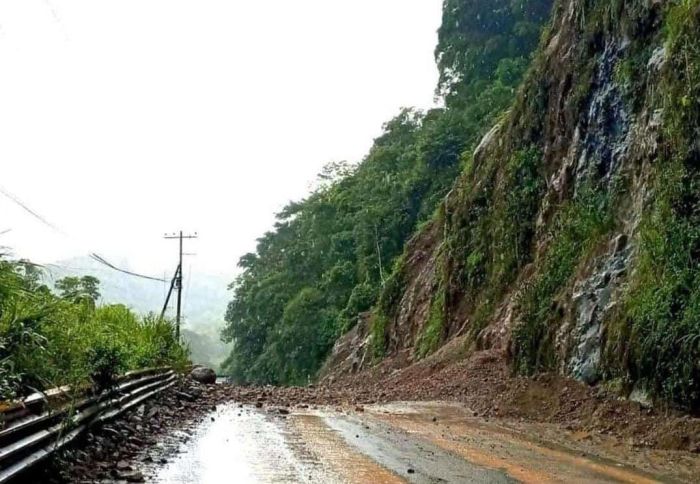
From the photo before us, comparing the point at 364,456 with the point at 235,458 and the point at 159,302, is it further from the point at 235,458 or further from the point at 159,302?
the point at 159,302

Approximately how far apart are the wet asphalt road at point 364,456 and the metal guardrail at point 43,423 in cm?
90

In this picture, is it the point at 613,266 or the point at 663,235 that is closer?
the point at 663,235

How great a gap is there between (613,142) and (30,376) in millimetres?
14273

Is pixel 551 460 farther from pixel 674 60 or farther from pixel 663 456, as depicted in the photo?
pixel 674 60

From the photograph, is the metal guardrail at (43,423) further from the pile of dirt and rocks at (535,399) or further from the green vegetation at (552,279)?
the green vegetation at (552,279)

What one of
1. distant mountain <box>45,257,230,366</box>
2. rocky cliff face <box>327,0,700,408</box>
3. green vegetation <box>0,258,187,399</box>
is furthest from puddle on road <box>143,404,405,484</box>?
distant mountain <box>45,257,230,366</box>

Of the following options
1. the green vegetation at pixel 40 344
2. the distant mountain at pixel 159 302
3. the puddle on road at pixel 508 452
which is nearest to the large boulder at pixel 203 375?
the puddle on road at pixel 508 452

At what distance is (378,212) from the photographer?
45062mm

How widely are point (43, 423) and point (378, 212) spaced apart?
3947cm

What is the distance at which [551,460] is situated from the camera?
859 centimetres

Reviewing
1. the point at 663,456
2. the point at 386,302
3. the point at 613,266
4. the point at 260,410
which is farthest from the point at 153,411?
the point at 386,302

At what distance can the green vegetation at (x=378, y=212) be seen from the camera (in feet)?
136

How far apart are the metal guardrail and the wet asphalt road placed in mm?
903

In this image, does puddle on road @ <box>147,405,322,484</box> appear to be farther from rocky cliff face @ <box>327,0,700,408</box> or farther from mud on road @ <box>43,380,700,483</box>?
rocky cliff face @ <box>327,0,700,408</box>
